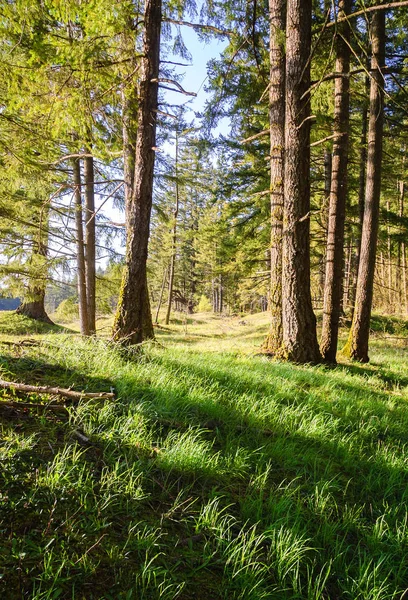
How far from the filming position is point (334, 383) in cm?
515

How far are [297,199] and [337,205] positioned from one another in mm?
2000

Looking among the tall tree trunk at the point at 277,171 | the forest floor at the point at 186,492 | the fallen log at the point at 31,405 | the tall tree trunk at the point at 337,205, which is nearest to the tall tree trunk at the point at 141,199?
the forest floor at the point at 186,492

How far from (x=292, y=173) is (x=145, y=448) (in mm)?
5605

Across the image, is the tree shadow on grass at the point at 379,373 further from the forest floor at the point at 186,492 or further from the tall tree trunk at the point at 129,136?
the tall tree trunk at the point at 129,136

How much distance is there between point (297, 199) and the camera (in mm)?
6176

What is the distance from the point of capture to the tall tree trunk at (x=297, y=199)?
5980 millimetres

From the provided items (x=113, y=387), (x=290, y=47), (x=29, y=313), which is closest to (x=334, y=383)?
(x=113, y=387)

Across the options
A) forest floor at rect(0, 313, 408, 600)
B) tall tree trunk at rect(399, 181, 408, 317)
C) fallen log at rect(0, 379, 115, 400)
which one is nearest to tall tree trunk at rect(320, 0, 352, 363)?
forest floor at rect(0, 313, 408, 600)

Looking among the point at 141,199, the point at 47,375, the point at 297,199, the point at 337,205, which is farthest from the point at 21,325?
the point at 337,205

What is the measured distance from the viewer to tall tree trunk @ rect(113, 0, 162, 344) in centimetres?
506

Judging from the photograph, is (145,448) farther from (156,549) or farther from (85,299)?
(85,299)

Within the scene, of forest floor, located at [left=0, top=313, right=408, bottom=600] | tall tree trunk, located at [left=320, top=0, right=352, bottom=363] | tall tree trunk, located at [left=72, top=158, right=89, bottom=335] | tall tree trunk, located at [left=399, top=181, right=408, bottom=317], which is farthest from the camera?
tall tree trunk, located at [left=399, top=181, right=408, bottom=317]

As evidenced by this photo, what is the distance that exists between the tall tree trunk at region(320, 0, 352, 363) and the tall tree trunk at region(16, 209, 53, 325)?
23.8ft

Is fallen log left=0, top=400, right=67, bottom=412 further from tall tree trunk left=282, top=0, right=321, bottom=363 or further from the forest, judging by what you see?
tall tree trunk left=282, top=0, right=321, bottom=363
